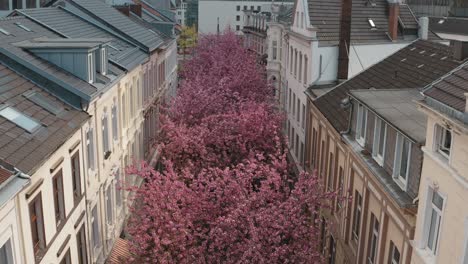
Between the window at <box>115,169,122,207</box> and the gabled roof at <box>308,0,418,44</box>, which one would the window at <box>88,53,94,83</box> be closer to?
the window at <box>115,169,122,207</box>

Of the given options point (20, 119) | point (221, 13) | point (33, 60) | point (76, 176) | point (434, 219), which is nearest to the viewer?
point (434, 219)

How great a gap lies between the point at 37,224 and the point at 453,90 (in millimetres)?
9536

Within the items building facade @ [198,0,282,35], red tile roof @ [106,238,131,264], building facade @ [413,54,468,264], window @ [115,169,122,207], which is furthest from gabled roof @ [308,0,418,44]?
building facade @ [198,0,282,35]

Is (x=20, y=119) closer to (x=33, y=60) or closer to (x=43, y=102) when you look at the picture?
(x=43, y=102)

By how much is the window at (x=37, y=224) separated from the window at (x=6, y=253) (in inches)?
59.3

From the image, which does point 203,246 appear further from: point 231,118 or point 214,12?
point 214,12

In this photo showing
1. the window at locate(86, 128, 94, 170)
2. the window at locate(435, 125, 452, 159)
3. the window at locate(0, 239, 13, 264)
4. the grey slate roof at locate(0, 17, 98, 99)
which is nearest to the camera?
the window at locate(435, 125, 452, 159)

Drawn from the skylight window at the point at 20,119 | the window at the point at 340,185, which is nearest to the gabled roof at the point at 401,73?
the window at the point at 340,185

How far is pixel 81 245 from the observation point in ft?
53.2

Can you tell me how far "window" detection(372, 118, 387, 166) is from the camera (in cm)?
1334

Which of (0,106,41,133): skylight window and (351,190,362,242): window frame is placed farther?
(351,190,362,242): window frame

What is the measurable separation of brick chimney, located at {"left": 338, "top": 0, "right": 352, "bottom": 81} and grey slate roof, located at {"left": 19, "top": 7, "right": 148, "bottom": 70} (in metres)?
10.2

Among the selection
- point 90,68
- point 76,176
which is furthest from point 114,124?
Result: point 76,176

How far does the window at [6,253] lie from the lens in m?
10.2
